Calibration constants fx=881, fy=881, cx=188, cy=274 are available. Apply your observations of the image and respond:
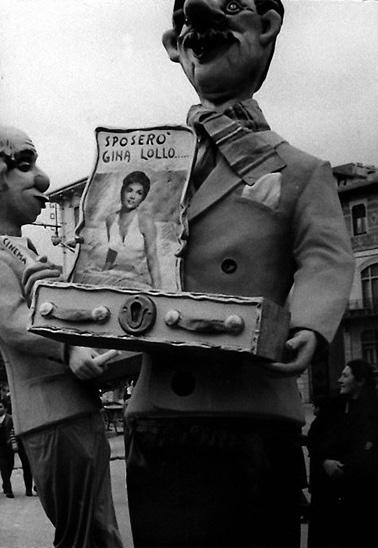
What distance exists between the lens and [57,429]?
7.49 ft

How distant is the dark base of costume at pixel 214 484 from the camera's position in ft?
6.39

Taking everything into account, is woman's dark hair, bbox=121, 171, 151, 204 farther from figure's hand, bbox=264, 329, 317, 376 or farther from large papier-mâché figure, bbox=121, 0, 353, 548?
figure's hand, bbox=264, 329, 317, 376

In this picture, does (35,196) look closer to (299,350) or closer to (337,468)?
(299,350)

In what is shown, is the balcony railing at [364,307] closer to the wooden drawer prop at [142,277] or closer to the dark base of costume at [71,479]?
the dark base of costume at [71,479]

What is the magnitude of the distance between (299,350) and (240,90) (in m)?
0.70

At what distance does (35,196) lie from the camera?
2525 millimetres

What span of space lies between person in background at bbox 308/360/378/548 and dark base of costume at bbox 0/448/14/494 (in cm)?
446

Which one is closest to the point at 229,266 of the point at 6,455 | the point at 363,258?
the point at 6,455

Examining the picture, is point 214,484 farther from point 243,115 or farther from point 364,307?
point 364,307

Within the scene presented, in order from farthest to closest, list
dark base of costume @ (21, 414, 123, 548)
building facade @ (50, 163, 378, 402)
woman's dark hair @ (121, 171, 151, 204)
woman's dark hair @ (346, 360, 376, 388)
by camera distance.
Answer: building facade @ (50, 163, 378, 402)
woman's dark hair @ (346, 360, 376, 388)
dark base of costume @ (21, 414, 123, 548)
woman's dark hair @ (121, 171, 151, 204)

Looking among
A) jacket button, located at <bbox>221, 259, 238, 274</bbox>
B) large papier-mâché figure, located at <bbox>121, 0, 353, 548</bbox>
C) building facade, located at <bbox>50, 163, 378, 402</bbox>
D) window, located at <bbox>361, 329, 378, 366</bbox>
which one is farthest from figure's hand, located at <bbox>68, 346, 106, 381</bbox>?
window, located at <bbox>361, 329, 378, 366</bbox>

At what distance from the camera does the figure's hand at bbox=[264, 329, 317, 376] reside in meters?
1.74

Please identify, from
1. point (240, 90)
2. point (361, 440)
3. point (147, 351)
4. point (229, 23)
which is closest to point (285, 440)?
point (147, 351)

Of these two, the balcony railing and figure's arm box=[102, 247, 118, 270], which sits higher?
the balcony railing
